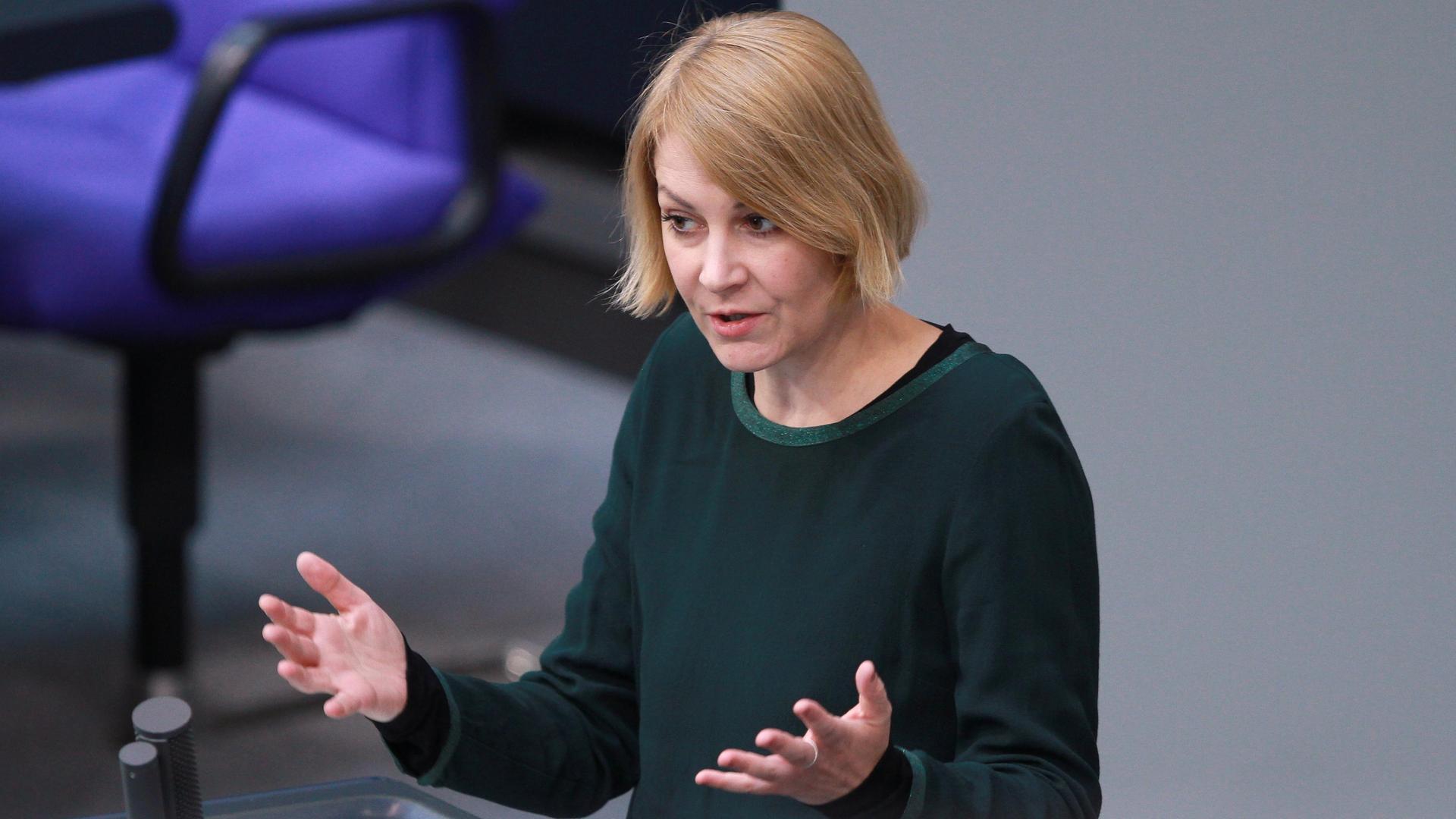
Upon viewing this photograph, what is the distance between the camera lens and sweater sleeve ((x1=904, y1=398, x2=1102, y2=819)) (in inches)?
39.4

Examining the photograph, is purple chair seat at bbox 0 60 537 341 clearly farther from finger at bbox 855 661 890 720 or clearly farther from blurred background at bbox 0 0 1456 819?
finger at bbox 855 661 890 720

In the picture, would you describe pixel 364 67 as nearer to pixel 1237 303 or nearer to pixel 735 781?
pixel 1237 303

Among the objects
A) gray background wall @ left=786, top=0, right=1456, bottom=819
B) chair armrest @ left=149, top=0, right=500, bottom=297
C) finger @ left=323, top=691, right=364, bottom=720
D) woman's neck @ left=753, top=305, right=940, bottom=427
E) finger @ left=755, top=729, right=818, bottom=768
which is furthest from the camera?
chair armrest @ left=149, top=0, right=500, bottom=297

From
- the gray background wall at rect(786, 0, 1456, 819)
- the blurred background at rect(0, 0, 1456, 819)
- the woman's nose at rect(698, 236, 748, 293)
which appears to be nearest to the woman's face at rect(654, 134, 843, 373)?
the woman's nose at rect(698, 236, 748, 293)

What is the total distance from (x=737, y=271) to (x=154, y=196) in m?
1.39

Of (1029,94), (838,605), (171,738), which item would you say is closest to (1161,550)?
(1029,94)

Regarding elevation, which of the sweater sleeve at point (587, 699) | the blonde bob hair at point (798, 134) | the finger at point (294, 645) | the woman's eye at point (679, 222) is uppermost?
the blonde bob hair at point (798, 134)

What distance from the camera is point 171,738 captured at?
0.94 m

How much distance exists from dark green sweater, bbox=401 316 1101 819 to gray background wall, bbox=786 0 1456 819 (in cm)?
60

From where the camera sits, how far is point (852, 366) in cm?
107

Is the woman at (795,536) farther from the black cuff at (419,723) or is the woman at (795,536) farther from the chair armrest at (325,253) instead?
the chair armrest at (325,253)

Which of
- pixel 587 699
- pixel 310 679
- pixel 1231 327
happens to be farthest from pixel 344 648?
pixel 1231 327

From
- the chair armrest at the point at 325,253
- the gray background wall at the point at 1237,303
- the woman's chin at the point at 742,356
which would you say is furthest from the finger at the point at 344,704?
the chair armrest at the point at 325,253

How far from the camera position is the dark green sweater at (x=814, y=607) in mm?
1008
